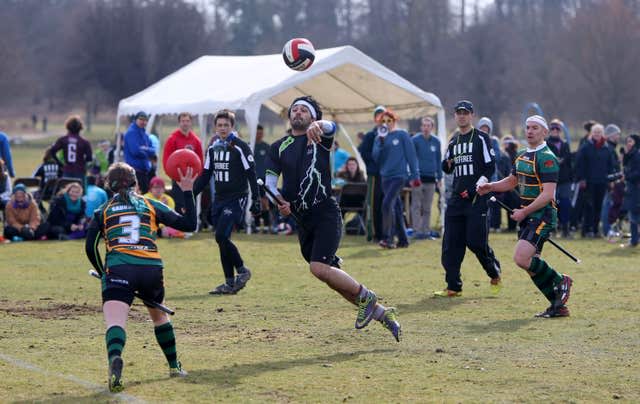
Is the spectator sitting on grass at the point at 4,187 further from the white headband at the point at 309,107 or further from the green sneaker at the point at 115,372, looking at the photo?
the green sneaker at the point at 115,372

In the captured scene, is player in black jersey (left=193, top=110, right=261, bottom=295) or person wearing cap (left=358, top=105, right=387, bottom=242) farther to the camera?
person wearing cap (left=358, top=105, right=387, bottom=242)

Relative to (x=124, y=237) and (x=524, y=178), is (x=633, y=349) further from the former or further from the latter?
(x=124, y=237)

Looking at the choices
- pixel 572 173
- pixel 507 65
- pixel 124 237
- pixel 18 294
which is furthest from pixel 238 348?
pixel 507 65

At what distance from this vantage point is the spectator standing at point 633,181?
1717 cm

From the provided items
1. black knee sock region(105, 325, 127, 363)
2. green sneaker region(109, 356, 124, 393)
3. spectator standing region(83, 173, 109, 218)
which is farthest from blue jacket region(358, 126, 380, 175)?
green sneaker region(109, 356, 124, 393)

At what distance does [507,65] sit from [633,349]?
178ft

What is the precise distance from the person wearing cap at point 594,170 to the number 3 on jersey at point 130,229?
13020 mm

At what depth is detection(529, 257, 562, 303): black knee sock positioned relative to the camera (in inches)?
399

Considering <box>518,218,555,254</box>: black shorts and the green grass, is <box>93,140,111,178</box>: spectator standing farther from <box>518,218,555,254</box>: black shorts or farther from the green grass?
<box>518,218,555,254</box>: black shorts

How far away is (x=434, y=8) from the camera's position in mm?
66188

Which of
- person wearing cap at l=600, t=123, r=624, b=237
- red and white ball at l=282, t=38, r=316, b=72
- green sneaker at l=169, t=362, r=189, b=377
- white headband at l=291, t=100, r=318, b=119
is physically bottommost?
green sneaker at l=169, t=362, r=189, b=377

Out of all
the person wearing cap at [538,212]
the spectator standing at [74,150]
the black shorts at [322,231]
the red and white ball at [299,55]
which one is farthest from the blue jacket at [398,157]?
the black shorts at [322,231]

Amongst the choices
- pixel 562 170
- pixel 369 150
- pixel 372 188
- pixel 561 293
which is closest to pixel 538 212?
pixel 561 293

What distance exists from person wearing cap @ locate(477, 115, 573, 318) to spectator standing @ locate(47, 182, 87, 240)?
9.78 meters
